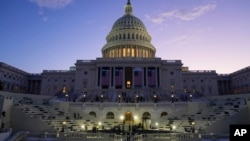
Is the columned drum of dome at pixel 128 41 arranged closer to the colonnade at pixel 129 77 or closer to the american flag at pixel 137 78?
the colonnade at pixel 129 77

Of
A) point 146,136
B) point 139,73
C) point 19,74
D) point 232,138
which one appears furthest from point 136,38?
point 232,138

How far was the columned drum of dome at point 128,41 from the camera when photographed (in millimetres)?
118562

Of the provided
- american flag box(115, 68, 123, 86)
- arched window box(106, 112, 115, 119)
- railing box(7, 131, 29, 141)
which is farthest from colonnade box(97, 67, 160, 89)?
railing box(7, 131, 29, 141)

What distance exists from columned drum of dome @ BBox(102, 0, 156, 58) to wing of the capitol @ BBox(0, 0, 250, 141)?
53 cm

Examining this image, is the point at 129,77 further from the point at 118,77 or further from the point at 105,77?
the point at 105,77

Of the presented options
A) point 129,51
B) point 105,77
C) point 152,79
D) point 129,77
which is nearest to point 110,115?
point 105,77

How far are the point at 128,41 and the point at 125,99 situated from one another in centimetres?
4928

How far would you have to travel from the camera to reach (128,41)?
391ft

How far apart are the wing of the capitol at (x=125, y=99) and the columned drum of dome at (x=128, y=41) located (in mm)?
526

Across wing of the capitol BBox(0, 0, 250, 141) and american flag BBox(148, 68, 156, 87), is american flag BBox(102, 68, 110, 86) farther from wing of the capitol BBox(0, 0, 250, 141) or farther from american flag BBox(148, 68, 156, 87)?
american flag BBox(148, 68, 156, 87)

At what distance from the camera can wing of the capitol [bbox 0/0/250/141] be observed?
42406 millimetres

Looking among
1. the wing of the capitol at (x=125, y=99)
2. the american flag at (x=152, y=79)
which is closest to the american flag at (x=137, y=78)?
the wing of the capitol at (x=125, y=99)

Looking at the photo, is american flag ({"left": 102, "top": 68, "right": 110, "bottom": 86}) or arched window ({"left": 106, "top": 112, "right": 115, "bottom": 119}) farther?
american flag ({"left": 102, "top": 68, "right": 110, "bottom": 86})

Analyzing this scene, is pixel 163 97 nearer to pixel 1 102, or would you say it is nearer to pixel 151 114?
pixel 151 114
